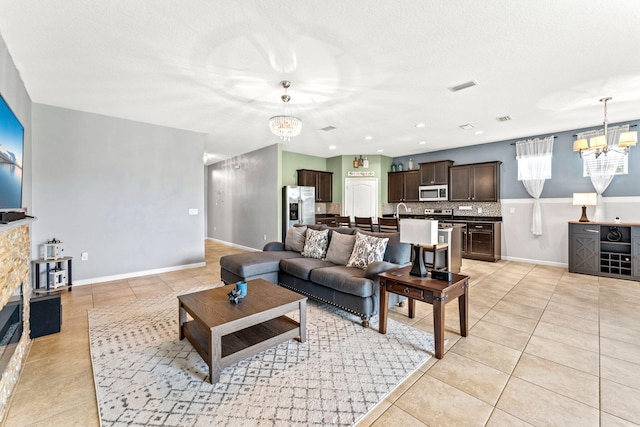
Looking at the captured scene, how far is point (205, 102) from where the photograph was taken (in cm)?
395

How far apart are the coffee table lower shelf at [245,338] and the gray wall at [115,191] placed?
122 inches

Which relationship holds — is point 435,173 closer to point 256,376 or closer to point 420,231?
point 420,231

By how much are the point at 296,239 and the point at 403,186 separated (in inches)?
175

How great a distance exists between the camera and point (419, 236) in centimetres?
258

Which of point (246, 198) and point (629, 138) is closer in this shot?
point (629, 138)

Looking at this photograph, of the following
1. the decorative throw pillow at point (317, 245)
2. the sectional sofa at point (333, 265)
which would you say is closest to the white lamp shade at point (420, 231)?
the sectional sofa at point (333, 265)

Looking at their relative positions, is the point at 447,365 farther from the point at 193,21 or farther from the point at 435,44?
the point at 193,21

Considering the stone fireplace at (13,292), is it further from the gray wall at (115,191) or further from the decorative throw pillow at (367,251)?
the decorative throw pillow at (367,251)

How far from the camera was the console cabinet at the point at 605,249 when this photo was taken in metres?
4.52

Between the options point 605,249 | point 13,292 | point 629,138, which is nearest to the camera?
point 13,292

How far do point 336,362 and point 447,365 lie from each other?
2.89ft

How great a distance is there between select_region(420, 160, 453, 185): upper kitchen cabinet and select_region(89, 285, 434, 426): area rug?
5.05 m

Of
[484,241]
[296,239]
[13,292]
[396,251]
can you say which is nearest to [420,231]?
[396,251]

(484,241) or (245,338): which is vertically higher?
(484,241)
